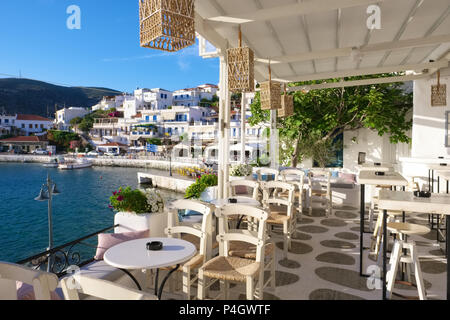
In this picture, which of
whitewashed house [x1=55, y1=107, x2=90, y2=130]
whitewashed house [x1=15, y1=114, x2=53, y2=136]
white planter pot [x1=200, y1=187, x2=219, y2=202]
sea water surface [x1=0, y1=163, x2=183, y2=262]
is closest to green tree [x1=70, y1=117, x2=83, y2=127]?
whitewashed house [x1=55, y1=107, x2=90, y2=130]

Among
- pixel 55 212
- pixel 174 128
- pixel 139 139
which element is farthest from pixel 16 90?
pixel 55 212

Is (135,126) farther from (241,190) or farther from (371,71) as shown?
(371,71)

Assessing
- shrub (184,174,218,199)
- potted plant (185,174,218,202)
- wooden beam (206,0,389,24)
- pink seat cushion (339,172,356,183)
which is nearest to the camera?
wooden beam (206,0,389,24)

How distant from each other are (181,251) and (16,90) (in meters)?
124

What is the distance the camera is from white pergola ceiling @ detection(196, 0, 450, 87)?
3.62 metres

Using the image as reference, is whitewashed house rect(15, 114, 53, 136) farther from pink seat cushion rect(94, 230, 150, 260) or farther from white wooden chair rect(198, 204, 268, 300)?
white wooden chair rect(198, 204, 268, 300)

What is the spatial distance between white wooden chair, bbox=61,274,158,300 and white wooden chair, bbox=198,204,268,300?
1410mm

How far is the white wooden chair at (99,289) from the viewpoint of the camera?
1.14 meters

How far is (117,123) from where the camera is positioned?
228 feet

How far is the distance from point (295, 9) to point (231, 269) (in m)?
2.96

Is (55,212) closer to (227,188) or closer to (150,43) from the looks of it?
(227,188)

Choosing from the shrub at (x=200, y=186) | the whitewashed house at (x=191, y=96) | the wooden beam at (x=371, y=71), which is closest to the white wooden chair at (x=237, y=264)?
the shrub at (x=200, y=186)

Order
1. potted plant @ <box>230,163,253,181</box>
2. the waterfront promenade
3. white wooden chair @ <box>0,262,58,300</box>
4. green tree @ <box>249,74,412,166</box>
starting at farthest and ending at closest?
the waterfront promenade, green tree @ <box>249,74,412,166</box>, potted plant @ <box>230,163,253,181</box>, white wooden chair @ <box>0,262,58,300</box>

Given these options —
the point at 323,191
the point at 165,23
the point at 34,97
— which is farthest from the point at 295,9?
the point at 34,97
